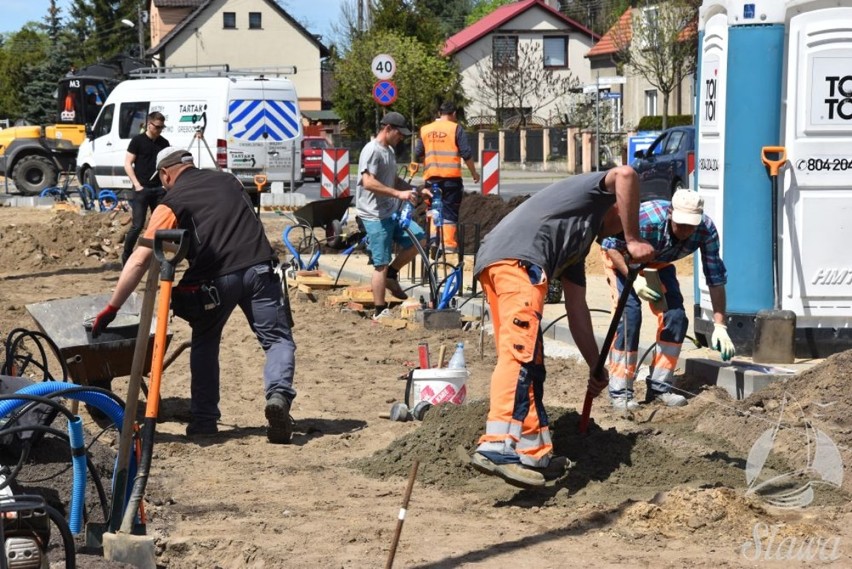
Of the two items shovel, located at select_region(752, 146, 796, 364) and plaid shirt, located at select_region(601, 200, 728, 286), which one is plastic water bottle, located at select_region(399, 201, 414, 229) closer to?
shovel, located at select_region(752, 146, 796, 364)

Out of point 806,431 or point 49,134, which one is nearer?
point 806,431

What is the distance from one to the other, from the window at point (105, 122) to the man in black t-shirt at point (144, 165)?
10839mm

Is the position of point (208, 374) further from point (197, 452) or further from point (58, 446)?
point (58, 446)

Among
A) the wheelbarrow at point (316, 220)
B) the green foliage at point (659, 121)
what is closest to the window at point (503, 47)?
the green foliage at point (659, 121)

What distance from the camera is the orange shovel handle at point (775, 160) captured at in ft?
31.8

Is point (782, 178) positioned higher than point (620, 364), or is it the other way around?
point (782, 178)

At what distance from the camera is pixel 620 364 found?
8.55 m

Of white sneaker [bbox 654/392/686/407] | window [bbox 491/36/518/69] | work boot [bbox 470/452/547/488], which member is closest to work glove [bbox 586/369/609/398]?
work boot [bbox 470/452/547/488]

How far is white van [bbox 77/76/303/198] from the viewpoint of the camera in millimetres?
24938

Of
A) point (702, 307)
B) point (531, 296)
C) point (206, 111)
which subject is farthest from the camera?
point (206, 111)

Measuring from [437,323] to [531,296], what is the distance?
232 inches

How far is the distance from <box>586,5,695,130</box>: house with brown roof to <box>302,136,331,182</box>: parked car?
1365 centimetres

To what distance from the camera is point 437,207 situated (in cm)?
1537

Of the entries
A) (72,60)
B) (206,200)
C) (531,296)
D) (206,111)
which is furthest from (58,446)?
(72,60)
